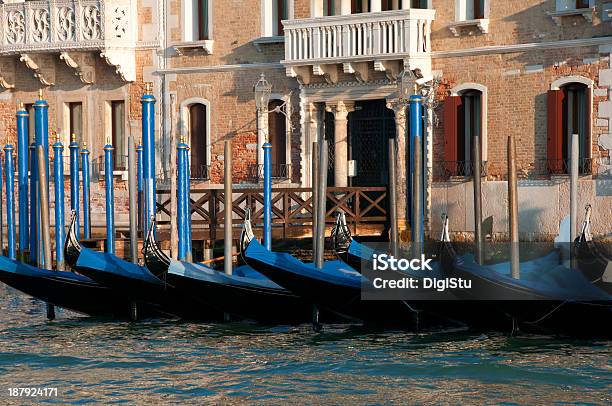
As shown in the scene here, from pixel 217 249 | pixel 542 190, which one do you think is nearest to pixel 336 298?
pixel 542 190

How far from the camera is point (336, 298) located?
53.5 feet

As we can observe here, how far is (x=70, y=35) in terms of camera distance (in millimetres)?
23766

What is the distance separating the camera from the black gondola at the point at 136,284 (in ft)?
56.6

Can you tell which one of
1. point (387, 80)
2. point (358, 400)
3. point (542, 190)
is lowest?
point (358, 400)

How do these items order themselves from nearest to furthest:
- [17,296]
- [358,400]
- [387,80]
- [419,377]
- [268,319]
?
[358,400] → [419,377] → [268,319] → [17,296] → [387,80]

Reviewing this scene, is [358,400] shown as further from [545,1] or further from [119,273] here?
[545,1]

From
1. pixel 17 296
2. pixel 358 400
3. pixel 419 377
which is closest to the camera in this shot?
pixel 358 400

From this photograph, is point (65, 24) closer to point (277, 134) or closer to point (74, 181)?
point (277, 134)

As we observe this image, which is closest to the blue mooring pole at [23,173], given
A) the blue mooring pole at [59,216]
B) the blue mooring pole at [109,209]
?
the blue mooring pole at [59,216]

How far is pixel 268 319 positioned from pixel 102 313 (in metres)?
2.12

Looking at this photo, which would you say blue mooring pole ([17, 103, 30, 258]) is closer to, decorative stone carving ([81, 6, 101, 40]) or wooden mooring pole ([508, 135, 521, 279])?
decorative stone carving ([81, 6, 101, 40])

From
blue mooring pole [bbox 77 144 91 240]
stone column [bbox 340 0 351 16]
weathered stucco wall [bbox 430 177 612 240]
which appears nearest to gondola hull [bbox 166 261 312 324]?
blue mooring pole [bbox 77 144 91 240]

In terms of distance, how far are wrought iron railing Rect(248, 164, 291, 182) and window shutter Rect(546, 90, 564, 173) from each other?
395 cm

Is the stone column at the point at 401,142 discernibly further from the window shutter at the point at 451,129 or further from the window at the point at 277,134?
the window at the point at 277,134
